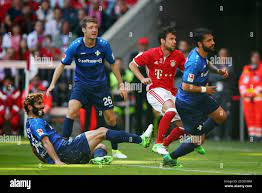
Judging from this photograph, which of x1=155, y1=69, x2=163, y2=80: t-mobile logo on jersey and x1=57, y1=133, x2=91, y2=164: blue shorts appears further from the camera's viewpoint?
x1=155, y1=69, x2=163, y2=80: t-mobile logo on jersey

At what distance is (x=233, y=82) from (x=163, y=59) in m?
7.21

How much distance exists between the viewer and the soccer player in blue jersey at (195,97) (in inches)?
549

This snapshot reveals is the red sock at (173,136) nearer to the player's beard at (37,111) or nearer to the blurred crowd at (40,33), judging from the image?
the player's beard at (37,111)

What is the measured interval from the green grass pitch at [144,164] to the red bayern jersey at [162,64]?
1.33 m

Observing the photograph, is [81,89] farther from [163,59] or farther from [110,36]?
[110,36]

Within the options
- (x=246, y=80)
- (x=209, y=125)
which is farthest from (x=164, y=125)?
(x=246, y=80)

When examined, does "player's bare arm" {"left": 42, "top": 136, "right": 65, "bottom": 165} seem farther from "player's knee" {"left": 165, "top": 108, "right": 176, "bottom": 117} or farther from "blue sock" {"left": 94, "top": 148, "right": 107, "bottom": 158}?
"player's knee" {"left": 165, "top": 108, "right": 176, "bottom": 117}

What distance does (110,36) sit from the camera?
24969 mm

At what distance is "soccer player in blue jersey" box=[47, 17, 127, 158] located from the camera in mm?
16000

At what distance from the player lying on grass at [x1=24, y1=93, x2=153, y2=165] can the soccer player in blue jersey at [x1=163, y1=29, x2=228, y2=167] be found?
0.70 metres

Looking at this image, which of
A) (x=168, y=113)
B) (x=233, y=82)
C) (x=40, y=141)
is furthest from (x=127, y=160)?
(x=233, y=82)

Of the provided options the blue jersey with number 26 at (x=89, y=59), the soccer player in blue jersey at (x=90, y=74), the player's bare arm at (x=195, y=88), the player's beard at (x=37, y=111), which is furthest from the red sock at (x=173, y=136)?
the player's beard at (x=37, y=111)
